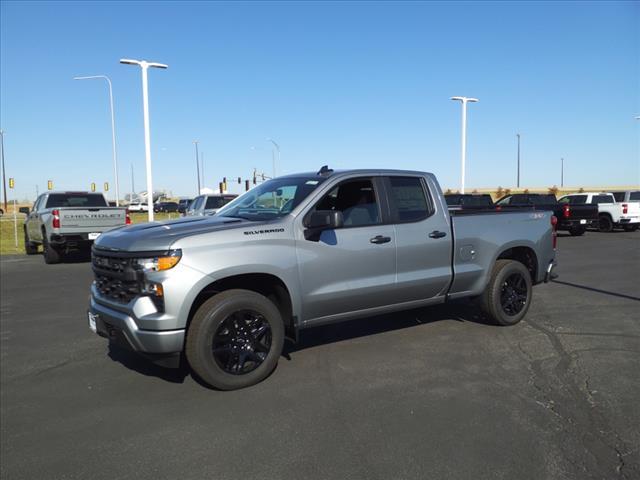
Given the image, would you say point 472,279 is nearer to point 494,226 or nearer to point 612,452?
point 494,226

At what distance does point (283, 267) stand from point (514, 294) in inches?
134

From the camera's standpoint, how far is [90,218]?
42.2 feet

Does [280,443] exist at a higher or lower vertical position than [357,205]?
lower

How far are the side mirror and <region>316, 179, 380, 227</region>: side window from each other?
1.24ft

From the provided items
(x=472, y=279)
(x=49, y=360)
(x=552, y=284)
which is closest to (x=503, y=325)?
(x=472, y=279)

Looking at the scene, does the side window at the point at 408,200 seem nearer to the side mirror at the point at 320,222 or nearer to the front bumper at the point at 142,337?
the side mirror at the point at 320,222

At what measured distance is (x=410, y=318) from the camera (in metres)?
6.88

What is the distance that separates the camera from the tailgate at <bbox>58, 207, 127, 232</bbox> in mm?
12648

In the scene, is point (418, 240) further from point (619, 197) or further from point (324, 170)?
point (619, 197)

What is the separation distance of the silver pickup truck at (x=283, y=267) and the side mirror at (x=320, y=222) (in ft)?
0.04

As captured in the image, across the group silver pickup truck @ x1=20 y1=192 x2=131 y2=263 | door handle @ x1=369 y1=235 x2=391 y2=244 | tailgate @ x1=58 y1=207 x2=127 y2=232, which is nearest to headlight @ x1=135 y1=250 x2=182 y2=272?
door handle @ x1=369 y1=235 x2=391 y2=244

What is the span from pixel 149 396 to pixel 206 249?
4.45 ft

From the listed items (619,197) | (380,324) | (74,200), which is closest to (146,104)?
(74,200)

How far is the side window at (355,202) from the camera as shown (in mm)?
5195
